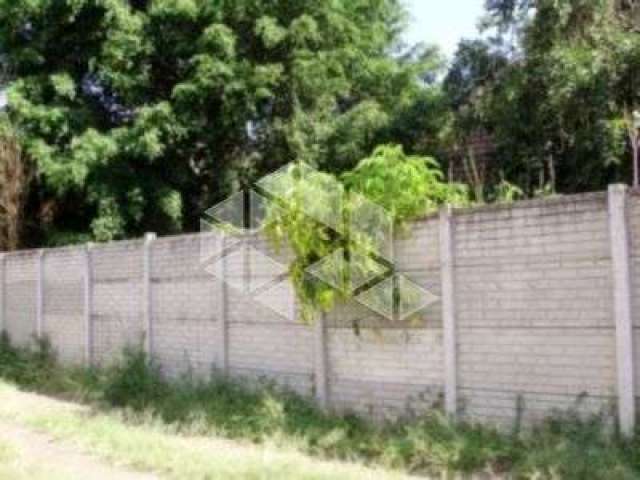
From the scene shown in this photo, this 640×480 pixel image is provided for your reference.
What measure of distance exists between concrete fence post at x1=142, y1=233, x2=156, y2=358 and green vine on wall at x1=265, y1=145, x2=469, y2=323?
11.5 ft

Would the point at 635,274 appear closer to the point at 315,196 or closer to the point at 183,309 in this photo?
the point at 315,196

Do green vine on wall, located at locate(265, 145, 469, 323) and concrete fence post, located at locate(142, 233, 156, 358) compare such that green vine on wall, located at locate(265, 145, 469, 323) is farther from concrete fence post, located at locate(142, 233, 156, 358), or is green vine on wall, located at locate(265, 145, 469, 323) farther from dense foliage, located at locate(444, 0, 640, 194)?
dense foliage, located at locate(444, 0, 640, 194)

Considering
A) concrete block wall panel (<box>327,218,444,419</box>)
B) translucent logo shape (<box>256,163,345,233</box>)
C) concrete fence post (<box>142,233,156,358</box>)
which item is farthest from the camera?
concrete fence post (<box>142,233,156,358</box>)

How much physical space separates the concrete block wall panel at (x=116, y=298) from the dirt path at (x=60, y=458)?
2.79 metres

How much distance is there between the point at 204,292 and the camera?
11648mm

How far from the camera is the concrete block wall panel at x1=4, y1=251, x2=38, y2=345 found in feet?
53.5

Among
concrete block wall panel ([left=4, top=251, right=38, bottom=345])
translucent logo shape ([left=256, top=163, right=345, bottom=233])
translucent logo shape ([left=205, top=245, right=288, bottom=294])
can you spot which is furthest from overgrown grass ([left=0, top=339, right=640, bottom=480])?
concrete block wall panel ([left=4, top=251, right=38, bottom=345])

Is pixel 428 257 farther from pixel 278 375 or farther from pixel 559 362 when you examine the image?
pixel 278 375

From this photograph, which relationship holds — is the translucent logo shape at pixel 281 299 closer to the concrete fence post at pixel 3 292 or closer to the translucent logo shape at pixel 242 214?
the translucent logo shape at pixel 242 214

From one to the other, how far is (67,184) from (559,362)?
41.7 ft

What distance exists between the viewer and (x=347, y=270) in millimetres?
9016

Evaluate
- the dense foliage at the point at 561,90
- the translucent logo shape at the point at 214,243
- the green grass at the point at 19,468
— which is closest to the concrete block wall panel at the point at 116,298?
the translucent logo shape at the point at 214,243

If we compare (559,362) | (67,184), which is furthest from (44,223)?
(559,362)

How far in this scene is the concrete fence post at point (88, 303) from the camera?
46.8 feet
